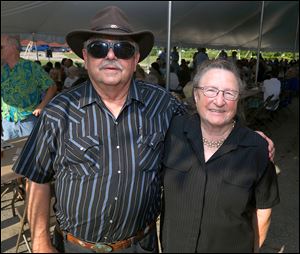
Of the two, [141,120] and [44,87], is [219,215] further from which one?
[44,87]

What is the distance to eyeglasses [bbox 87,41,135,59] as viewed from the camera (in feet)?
5.34

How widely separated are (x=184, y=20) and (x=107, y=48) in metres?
9.37

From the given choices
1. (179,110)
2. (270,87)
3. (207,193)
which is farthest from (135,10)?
(207,193)

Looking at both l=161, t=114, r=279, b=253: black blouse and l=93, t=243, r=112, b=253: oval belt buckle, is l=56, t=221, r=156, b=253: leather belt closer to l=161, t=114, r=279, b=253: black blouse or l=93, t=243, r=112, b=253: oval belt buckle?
l=93, t=243, r=112, b=253: oval belt buckle

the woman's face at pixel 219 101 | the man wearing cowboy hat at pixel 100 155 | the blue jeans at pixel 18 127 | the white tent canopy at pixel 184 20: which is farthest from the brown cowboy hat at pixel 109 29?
the white tent canopy at pixel 184 20

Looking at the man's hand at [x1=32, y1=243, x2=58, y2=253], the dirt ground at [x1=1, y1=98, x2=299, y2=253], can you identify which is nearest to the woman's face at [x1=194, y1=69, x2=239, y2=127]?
the man's hand at [x1=32, y1=243, x2=58, y2=253]

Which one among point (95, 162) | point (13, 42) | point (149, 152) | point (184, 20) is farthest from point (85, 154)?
point (184, 20)

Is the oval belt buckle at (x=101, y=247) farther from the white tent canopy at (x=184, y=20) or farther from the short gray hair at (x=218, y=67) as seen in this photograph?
the white tent canopy at (x=184, y=20)

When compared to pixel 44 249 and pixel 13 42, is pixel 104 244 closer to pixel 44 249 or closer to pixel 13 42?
pixel 44 249

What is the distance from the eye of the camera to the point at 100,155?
5.15 feet

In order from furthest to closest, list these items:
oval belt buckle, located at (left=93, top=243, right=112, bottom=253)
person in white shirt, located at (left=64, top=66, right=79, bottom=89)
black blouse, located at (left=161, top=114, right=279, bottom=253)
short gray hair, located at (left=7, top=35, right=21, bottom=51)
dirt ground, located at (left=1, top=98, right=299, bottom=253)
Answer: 1. person in white shirt, located at (left=64, top=66, right=79, bottom=89)
2. short gray hair, located at (left=7, top=35, right=21, bottom=51)
3. dirt ground, located at (left=1, top=98, right=299, bottom=253)
4. oval belt buckle, located at (left=93, top=243, right=112, bottom=253)
5. black blouse, located at (left=161, top=114, right=279, bottom=253)

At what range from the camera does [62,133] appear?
156 centimetres

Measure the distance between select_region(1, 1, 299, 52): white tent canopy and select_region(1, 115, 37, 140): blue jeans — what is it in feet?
10.6

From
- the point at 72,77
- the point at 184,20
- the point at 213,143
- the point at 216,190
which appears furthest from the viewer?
the point at 184,20
